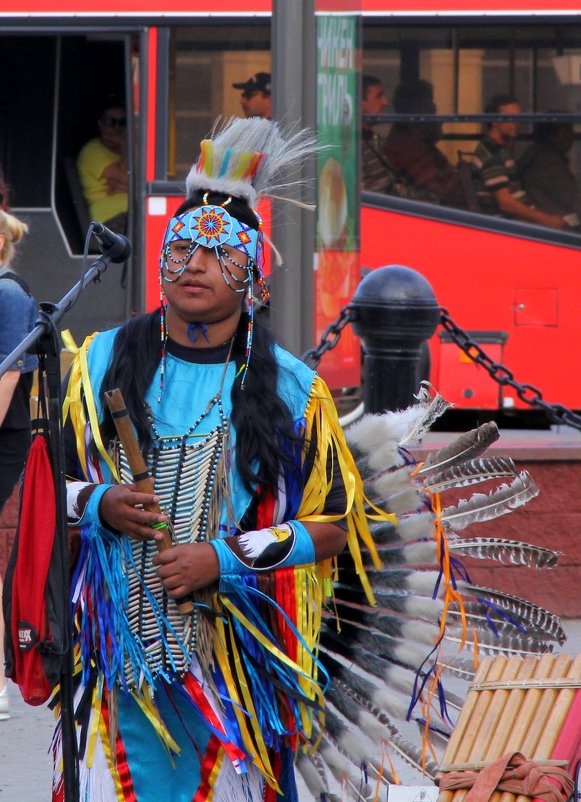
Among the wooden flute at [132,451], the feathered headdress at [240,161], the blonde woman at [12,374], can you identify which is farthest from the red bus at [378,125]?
the wooden flute at [132,451]

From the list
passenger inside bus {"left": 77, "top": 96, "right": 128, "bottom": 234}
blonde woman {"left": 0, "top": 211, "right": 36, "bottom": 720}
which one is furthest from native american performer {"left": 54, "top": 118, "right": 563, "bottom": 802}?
passenger inside bus {"left": 77, "top": 96, "right": 128, "bottom": 234}

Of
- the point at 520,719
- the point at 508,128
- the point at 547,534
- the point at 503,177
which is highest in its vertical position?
the point at 508,128

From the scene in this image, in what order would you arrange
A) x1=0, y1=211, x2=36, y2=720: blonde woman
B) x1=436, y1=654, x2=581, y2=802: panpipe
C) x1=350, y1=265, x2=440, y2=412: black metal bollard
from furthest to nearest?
x1=350, y1=265, x2=440, y2=412: black metal bollard, x1=0, y1=211, x2=36, y2=720: blonde woman, x1=436, y1=654, x2=581, y2=802: panpipe

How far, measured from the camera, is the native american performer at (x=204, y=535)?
2.78 m

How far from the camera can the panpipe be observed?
99.7 inches

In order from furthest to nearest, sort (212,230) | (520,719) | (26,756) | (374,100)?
(374,100), (26,756), (212,230), (520,719)

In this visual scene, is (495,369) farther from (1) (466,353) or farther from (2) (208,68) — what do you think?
(2) (208,68)

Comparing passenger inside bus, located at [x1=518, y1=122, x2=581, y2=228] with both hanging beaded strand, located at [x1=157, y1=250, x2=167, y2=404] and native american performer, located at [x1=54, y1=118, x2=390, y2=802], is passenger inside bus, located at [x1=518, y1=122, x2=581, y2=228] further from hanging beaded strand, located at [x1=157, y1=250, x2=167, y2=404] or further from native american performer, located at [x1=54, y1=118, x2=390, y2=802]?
hanging beaded strand, located at [x1=157, y1=250, x2=167, y2=404]

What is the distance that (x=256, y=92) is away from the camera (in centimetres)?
1005

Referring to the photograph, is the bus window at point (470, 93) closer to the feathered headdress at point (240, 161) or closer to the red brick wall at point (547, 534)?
the red brick wall at point (547, 534)

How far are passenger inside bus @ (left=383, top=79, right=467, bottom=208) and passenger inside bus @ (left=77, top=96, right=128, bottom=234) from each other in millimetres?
2080

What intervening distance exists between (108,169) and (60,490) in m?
8.36

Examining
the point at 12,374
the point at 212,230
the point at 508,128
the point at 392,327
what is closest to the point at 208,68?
the point at 508,128

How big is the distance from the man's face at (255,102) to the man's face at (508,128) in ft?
5.68
